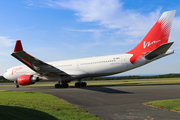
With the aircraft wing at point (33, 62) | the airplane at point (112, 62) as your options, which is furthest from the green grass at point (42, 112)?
the airplane at point (112, 62)

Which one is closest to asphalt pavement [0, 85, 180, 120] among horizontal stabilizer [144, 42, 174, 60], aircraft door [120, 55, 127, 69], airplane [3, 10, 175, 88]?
horizontal stabilizer [144, 42, 174, 60]

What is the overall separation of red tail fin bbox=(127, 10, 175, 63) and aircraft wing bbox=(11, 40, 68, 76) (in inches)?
406

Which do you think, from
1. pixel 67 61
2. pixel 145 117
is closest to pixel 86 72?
pixel 67 61

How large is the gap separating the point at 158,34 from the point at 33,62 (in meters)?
15.8

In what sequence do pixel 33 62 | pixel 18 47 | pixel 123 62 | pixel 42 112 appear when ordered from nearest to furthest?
pixel 42 112 < pixel 18 47 < pixel 33 62 < pixel 123 62

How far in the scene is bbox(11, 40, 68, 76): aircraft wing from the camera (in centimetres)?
1475

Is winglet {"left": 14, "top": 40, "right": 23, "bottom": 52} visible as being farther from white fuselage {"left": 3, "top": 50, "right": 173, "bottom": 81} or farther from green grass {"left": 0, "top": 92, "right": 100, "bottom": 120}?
green grass {"left": 0, "top": 92, "right": 100, "bottom": 120}

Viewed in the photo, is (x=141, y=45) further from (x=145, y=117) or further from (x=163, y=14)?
(x=145, y=117)

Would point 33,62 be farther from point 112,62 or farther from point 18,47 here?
point 112,62

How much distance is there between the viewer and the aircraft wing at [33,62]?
14.8 metres

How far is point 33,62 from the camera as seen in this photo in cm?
1773

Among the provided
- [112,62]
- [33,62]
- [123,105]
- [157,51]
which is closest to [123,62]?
[112,62]

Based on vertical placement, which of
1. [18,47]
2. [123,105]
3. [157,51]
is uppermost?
[18,47]

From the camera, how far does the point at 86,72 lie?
2173cm
